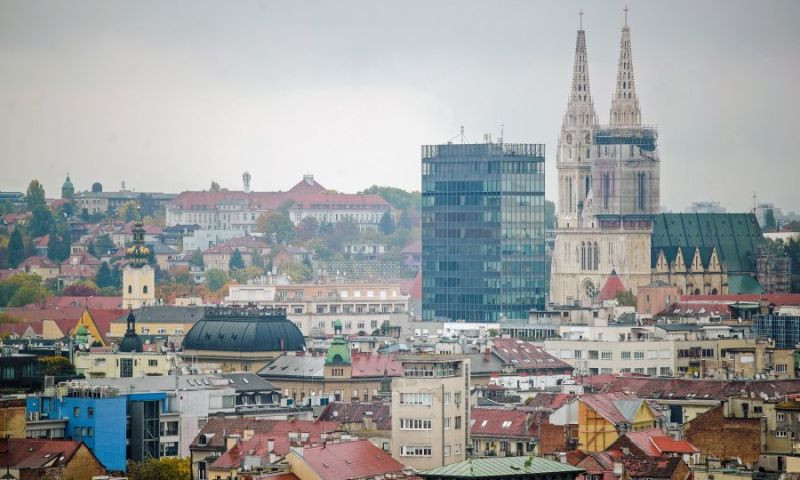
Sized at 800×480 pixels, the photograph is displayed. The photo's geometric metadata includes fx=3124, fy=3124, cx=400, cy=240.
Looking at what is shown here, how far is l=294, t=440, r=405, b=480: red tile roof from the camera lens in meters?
92.9

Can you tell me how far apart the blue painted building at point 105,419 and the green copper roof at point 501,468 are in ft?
58.2

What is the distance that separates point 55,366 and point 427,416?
136ft

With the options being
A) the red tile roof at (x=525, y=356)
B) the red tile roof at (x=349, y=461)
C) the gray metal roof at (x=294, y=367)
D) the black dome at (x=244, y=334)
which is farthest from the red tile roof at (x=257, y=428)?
the black dome at (x=244, y=334)

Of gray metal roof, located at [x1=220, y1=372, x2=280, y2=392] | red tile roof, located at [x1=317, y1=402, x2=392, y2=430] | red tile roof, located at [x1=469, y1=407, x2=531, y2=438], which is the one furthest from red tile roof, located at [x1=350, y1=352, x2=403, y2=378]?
red tile roof, located at [x1=469, y1=407, x2=531, y2=438]

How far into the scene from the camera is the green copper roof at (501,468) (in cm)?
8975

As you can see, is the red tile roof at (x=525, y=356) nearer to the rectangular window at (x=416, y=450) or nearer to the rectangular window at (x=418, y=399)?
the rectangular window at (x=418, y=399)

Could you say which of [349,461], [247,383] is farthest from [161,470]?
[247,383]

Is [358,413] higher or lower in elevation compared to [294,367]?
lower

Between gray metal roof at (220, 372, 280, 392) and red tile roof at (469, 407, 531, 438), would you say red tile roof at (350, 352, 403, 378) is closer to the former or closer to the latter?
gray metal roof at (220, 372, 280, 392)

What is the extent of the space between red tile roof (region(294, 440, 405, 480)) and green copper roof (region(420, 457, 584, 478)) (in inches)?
82.0

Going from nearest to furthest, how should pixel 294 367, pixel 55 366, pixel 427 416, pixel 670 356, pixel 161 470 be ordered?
pixel 161 470 < pixel 427 416 < pixel 55 366 < pixel 294 367 < pixel 670 356

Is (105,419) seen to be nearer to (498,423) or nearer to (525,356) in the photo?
(498,423)

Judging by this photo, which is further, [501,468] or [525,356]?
[525,356]

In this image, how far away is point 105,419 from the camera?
109375 millimetres
